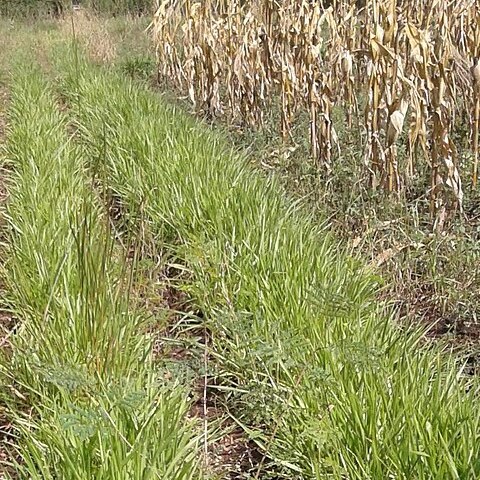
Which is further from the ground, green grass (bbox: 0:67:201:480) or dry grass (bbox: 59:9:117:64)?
dry grass (bbox: 59:9:117:64)

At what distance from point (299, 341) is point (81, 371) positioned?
61cm

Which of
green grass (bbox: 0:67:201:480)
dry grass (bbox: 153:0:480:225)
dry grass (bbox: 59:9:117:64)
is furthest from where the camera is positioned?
dry grass (bbox: 59:9:117:64)

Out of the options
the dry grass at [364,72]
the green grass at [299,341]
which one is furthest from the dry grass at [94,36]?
the green grass at [299,341]

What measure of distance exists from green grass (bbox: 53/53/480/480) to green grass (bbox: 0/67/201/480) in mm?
244

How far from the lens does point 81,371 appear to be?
188cm

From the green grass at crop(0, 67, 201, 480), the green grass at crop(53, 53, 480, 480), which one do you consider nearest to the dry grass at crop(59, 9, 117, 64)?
the green grass at crop(53, 53, 480, 480)

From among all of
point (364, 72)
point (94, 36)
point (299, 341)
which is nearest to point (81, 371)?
point (299, 341)

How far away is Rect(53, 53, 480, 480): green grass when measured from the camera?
165 cm

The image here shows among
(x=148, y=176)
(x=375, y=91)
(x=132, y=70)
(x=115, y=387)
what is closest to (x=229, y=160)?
(x=148, y=176)

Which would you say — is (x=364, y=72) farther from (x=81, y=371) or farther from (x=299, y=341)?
(x=81, y=371)

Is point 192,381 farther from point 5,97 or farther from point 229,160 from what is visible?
point 5,97

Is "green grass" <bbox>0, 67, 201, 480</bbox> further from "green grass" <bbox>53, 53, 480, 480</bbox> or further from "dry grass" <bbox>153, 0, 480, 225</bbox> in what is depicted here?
"dry grass" <bbox>153, 0, 480, 225</bbox>

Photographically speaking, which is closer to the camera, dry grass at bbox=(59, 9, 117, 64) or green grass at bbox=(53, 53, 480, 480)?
green grass at bbox=(53, 53, 480, 480)

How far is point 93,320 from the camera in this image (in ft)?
6.89
